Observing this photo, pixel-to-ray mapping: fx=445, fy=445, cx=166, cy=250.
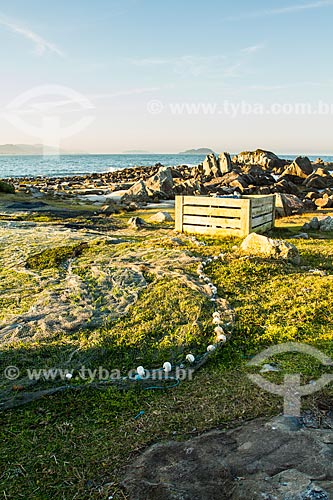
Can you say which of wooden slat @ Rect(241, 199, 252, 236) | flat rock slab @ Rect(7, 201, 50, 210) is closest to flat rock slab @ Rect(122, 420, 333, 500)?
wooden slat @ Rect(241, 199, 252, 236)

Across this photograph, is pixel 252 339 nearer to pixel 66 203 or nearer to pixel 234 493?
pixel 234 493

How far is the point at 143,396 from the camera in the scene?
168 inches

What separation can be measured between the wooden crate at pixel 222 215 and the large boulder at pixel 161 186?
10526 millimetres

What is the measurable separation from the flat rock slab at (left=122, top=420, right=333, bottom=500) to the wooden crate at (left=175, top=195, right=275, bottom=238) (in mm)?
7772

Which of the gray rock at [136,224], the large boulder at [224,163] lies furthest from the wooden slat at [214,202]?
the large boulder at [224,163]

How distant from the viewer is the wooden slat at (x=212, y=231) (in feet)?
36.2

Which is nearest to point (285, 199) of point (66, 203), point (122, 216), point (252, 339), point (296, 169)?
point (122, 216)

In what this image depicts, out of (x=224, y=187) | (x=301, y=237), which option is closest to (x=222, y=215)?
(x=301, y=237)

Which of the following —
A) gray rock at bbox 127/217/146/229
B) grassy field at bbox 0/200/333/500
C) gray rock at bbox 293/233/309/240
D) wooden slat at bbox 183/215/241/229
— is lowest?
grassy field at bbox 0/200/333/500

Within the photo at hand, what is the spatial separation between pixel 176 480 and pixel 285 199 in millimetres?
14717

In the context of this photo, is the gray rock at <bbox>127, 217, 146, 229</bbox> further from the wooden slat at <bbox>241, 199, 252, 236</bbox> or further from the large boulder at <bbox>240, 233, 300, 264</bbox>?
the large boulder at <bbox>240, 233, 300, 264</bbox>

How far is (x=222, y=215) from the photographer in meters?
11.2

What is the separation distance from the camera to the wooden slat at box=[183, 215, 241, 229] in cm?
1108

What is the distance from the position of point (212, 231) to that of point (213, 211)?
514 mm
